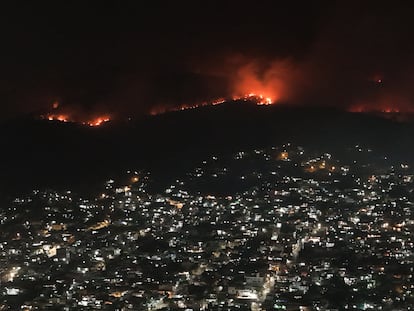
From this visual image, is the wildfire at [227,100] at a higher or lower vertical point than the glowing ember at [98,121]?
higher

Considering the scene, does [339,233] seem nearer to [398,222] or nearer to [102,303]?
[398,222]

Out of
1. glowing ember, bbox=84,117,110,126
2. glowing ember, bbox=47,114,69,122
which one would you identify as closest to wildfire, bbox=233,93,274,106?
glowing ember, bbox=84,117,110,126

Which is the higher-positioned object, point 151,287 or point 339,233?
point 339,233

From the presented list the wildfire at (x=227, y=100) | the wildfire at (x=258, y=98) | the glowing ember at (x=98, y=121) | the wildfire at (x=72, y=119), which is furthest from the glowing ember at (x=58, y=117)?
the wildfire at (x=258, y=98)

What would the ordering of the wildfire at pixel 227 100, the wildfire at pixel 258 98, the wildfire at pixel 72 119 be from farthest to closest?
the wildfire at pixel 227 100 → the wildfire at pixel 72 119 → the wildfire at pixel 258 98

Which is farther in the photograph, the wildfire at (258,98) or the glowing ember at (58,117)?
the glowing ember at (58,117)

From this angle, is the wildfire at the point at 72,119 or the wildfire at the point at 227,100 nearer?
the wildfire at the point at 72,119

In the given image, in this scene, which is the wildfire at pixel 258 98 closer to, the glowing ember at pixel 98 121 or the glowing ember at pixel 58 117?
the glowing ember at pixel 98 121

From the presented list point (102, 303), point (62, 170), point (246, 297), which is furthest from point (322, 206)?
point (62, 170)

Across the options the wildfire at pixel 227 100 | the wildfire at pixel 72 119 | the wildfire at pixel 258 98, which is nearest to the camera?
the wildfire at pixel 258 98

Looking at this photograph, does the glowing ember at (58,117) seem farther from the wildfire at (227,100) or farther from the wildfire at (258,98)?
the wildfire at (258,98)

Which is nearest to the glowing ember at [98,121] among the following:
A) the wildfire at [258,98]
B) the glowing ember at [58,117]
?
the glowing ember at [58,117]
